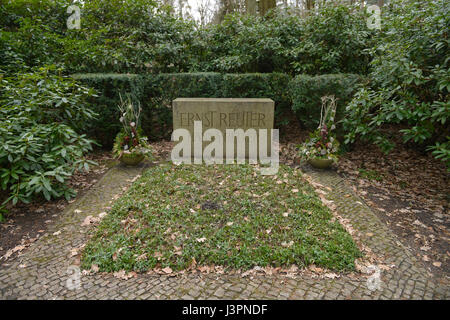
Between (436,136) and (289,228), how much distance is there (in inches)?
163

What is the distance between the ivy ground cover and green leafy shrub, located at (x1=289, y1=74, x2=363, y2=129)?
2287 mm

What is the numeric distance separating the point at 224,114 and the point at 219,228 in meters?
3.03

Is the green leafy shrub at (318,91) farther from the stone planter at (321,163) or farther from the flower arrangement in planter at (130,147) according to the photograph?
the flower arrangement in planter at (130,147)

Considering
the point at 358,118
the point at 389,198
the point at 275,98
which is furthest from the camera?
the point at 275,98

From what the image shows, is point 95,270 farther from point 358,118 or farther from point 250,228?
point 358,118

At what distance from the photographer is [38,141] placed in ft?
14.1

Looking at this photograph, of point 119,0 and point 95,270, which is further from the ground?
point 119,0

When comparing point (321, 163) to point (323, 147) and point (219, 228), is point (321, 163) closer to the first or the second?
point (323, 147)

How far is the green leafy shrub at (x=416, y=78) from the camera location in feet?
13.8

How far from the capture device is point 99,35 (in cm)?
755

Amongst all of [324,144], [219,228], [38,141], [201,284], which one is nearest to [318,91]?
[324,144]

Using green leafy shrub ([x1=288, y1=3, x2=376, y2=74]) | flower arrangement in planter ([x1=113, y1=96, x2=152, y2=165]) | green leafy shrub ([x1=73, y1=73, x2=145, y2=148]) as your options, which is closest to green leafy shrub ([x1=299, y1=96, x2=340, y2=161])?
green leafy shrub ([x1=288, y1=3, x2=376, y2=74])

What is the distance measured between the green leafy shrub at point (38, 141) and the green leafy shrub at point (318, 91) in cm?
457
